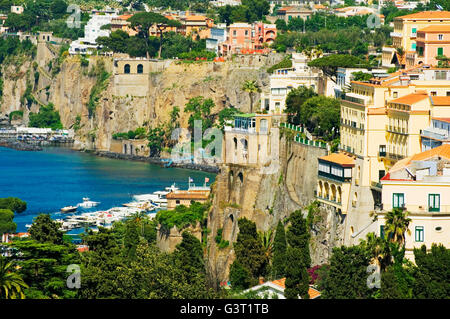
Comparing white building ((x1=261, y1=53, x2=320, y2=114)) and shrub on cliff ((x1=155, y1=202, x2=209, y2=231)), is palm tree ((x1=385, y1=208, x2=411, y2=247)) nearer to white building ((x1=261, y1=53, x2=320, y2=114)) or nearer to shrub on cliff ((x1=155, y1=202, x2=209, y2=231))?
shrub on cliff ((x1=155, y1=202, x2=209, y2=231))

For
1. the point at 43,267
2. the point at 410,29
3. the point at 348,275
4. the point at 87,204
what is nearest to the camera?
the point at 348,275

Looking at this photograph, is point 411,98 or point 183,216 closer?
point 411,98

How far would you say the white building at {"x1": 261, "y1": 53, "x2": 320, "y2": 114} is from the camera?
221 feet

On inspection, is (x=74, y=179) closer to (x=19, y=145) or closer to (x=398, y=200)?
(x=19, y=145)

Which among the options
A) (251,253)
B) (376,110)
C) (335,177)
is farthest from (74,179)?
(376,110)

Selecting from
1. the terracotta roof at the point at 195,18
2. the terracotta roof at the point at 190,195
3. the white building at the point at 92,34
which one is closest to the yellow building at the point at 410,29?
the terracotta roof at the point at 190,195

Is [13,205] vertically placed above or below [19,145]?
above

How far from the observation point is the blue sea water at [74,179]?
86.8m

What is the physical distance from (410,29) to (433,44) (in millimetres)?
5244

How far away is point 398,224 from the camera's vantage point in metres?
41.0

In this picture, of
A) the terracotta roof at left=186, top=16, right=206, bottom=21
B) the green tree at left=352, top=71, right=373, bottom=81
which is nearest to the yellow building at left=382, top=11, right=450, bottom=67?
the green tree at left=352, top=71, right=373, bottom=81

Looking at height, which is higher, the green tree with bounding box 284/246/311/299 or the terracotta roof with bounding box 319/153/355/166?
the terracotta roof with bounding box 319/153/355/166

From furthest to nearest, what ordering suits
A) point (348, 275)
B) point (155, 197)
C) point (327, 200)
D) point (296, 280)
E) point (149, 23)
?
point (149, 23) < point (155, 197) < point (327, 200) < point (296, 280) < point (348, 275)

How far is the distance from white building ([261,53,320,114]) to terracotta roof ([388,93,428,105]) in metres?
17.5
